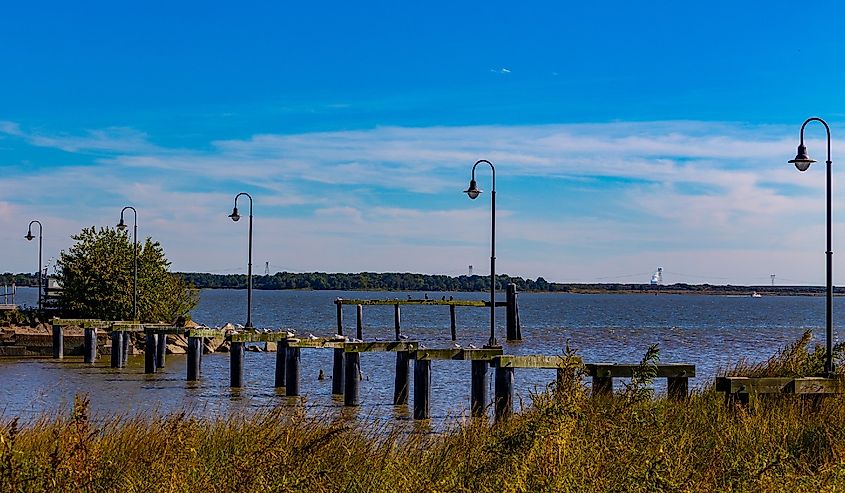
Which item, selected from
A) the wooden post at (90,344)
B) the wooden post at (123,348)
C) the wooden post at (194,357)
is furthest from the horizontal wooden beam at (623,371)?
the wooden post at (90,344)

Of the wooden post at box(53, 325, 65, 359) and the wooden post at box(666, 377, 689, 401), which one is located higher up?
the wooden post at box(666, 377, 689, 401)

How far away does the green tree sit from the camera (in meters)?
39.7

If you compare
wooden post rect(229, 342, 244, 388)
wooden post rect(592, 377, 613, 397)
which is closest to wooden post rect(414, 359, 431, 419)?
wooden post rect(592, 377, 613, 397)

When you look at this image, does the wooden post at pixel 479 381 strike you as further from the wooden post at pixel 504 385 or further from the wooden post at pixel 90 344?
the wooden post at pixel 90 344

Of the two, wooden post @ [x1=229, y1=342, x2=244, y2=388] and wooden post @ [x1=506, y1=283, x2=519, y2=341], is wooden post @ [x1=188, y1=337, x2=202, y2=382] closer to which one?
wooden post @ [x1=229, y1=342, x2=244, y2=388]

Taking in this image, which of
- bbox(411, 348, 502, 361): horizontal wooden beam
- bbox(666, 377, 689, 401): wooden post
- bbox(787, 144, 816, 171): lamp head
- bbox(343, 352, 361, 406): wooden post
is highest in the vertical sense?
bbox(787, 144, 816, 171): lamp head

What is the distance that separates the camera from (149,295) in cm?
4062

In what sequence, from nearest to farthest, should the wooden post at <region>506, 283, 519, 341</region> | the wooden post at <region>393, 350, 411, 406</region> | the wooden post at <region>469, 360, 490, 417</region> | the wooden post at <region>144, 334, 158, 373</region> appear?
the wooden post at <region>469, 360, 490, 417</region>
the wooden post at <region>393, 350, 411, 406</region>
the wooden post at <region>144, 334, 158, 373</region>
the wooden post at <region>506, 283, 519, 341</region>

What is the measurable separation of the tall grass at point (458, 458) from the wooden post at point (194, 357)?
54.6ft

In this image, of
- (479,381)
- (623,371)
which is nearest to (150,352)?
(479,381)

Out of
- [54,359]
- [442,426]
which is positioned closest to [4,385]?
[54,359]

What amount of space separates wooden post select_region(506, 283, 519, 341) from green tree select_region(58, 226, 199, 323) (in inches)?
762

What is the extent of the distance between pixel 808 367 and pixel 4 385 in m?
18.8

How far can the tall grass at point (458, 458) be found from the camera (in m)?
7.36
